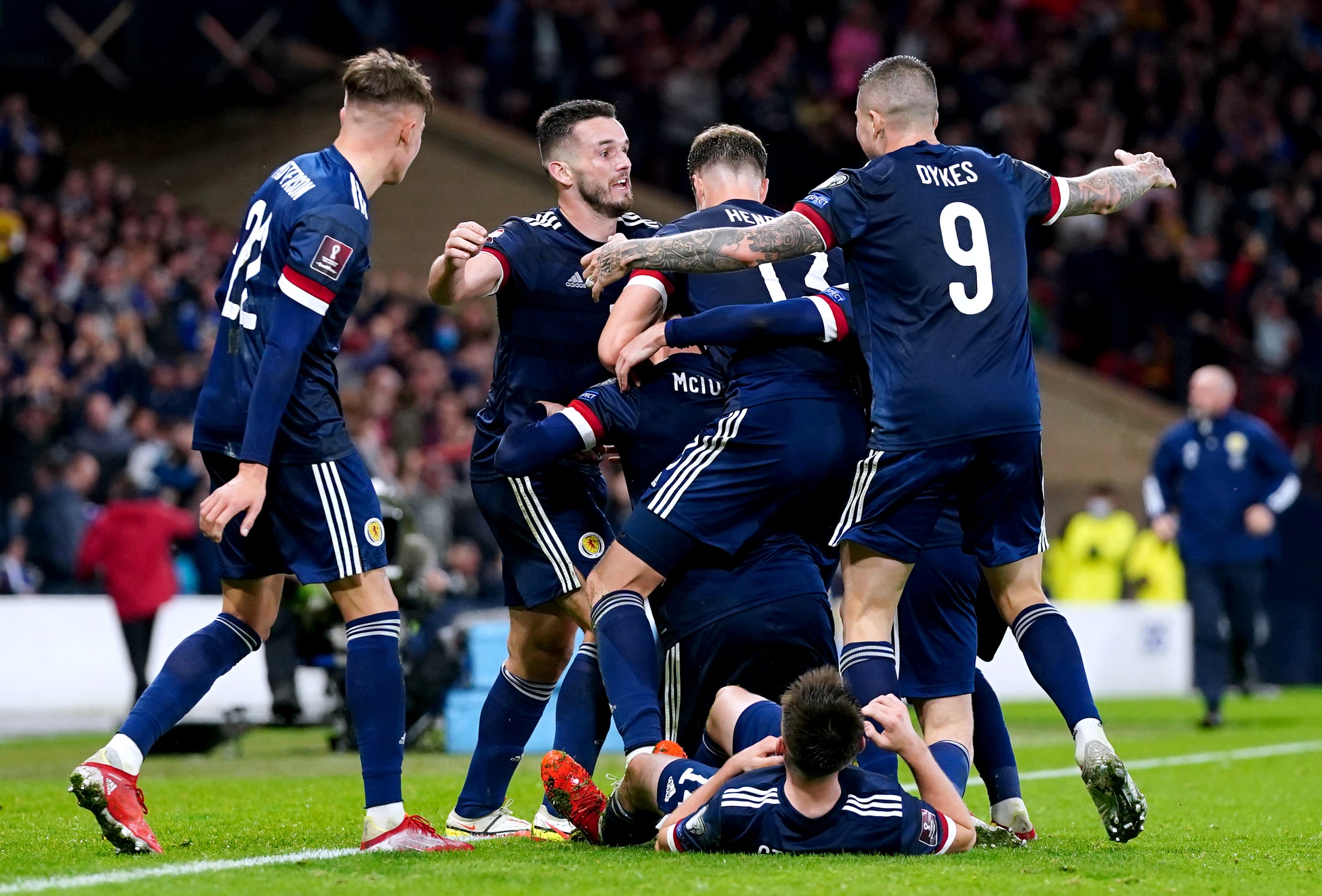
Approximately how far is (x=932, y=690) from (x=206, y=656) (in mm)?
2412

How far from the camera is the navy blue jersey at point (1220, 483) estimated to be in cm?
1232

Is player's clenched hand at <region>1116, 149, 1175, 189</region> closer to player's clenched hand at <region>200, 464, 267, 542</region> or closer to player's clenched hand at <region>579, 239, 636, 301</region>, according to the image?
player's clenched hand at <region>579, 239, 636, 301</region>

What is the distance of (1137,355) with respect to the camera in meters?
21.6

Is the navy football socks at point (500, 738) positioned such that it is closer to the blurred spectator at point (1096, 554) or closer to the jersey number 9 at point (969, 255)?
the jersey number 9 at point (969, 255)

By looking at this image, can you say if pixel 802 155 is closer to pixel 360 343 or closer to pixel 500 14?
pixel 500 14

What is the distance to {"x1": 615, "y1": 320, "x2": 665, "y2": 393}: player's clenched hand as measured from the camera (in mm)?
5688

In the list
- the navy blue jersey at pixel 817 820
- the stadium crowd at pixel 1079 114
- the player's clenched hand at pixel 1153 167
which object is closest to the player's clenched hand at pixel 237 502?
the navy blue jersey at pixel 817 820

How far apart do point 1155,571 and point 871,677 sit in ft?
42.4

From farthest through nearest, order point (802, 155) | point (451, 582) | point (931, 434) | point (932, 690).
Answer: point (802, 155)
point (451, 582)
point (932, 690)
point (931, 434)

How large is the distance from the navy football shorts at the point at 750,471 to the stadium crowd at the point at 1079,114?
572 inches

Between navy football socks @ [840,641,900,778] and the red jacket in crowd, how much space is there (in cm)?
771

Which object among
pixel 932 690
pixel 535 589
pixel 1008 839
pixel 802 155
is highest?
pixel 802 155

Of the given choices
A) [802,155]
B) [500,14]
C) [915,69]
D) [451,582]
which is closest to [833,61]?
[802,155]

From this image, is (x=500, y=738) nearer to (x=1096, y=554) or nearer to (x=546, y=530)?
(x=546, y=530)
